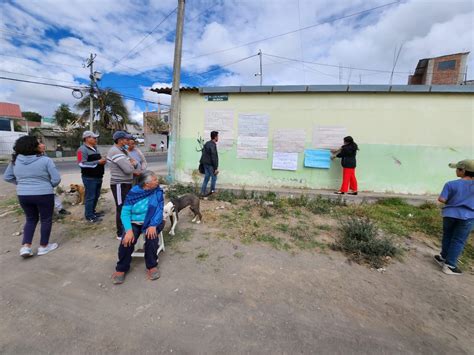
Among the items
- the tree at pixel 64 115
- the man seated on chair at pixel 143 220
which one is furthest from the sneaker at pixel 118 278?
the tree at pixel 64 115

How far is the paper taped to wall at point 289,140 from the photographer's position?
6.13 metres

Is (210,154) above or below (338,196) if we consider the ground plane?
above

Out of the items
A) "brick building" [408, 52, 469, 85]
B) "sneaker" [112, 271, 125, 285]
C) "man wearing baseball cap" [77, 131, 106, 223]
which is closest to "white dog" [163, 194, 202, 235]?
"sneaker" [112, 271, 125, 285]

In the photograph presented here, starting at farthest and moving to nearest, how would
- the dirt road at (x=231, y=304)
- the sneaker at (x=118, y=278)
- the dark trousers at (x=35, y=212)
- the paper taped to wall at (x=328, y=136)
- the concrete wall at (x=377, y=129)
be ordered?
the paper taped to wall at (x=328, y=136) → the concrete wall at (x=377, y=129) → the dark trousers at (x=35, y=212) → the sneaker at (x=118, y=278) → the dirt road at (x=231, y=304)

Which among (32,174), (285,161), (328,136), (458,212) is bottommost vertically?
(458,212)

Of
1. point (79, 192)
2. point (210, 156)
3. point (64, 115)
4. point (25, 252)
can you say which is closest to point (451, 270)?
point (210, 156)

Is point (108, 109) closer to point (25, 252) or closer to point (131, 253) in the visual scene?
point (25, 252)

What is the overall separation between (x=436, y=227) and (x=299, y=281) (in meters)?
3.51

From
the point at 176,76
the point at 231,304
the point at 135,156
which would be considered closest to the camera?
the point at 231,304

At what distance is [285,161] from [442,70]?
13.0m

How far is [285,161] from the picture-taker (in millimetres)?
6289

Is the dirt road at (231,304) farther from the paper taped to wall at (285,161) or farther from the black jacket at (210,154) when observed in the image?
the paper taped to wall at (285,161)

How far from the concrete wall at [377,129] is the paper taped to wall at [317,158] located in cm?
13

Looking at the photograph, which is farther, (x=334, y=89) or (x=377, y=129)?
(x=377, y=129)
